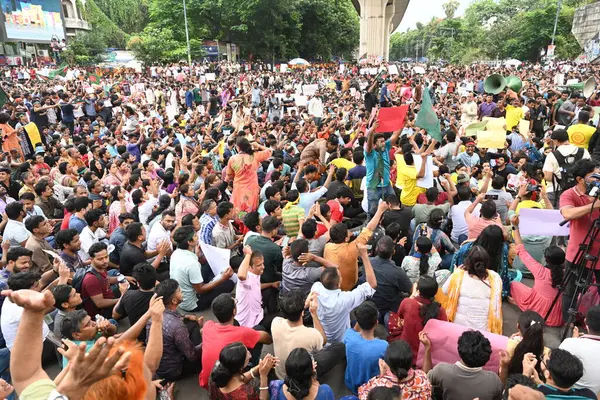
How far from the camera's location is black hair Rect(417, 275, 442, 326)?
344 centimetres

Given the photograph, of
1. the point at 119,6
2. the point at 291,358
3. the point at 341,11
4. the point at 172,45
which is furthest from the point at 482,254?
the point at 119,6

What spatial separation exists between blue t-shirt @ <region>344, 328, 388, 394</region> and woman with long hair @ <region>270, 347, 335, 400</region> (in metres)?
0.53

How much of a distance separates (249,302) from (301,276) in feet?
1.84

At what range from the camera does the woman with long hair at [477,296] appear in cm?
358

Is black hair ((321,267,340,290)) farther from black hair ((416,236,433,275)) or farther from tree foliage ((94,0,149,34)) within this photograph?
tree foliage ((94,0,149,34))

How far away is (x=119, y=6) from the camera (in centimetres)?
5409

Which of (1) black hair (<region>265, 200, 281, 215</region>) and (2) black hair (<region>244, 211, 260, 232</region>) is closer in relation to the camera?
(2) black hair (<region>244, 211, 260, 232</region>)

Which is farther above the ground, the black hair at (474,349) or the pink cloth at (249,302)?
the black hair at (474,349)

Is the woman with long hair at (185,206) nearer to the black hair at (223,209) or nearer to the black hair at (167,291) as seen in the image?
the black hair at (223,209)

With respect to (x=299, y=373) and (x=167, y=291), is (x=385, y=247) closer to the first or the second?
(x=299, y=373)

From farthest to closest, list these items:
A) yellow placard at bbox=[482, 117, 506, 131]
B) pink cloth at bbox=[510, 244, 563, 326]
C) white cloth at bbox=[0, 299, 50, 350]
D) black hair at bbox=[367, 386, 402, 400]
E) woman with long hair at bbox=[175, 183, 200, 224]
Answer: yellow placard at bbox=[482, 117, 506, 131] < woman with long hair at bbox=[175, 183, 200, 224] < pink cloth at bbox=[510, 244, 563, 326] < white cloth at bbox=[0, 299, 50, 350] < black hair at bbox=[367, 386, 402, 400]

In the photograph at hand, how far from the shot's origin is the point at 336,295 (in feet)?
12.1

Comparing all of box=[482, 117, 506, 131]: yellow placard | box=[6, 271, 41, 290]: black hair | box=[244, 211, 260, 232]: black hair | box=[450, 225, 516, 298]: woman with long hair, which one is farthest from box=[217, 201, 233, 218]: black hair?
box=[482, 117, 506, 131]: yellow placard

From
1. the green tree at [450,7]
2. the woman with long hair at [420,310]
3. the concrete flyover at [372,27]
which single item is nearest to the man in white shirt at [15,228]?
the woman with long hair at [420,310]
